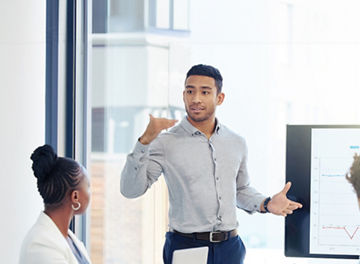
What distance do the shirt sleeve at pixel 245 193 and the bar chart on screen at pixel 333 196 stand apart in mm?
316

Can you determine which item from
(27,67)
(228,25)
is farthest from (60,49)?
(228,25)

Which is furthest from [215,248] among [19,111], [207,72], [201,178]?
[19,111]

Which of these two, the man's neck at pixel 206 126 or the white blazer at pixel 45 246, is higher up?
the man's neck at pixel 206 126

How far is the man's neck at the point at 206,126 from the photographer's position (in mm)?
2803

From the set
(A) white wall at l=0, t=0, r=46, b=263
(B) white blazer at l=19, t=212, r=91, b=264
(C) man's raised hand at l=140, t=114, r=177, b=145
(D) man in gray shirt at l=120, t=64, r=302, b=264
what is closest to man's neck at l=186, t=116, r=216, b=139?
(D) man in gray shirt at l=120, t=64, r=302, b=264

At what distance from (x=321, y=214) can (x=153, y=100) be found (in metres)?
1.18

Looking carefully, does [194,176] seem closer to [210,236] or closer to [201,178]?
[201,178]

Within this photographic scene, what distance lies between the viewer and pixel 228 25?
11.3 feet

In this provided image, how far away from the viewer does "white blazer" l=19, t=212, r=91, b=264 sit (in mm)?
1845

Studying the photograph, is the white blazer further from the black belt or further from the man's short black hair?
the man's short black hair

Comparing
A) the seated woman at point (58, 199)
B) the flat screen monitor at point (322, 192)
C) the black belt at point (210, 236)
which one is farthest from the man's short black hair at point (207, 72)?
the seated woman at point (58, 199)

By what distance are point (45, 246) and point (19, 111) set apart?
1057mm

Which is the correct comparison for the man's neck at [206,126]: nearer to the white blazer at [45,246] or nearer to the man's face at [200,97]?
the man's face at [200,97]

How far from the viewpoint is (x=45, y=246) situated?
1870 millimetres
